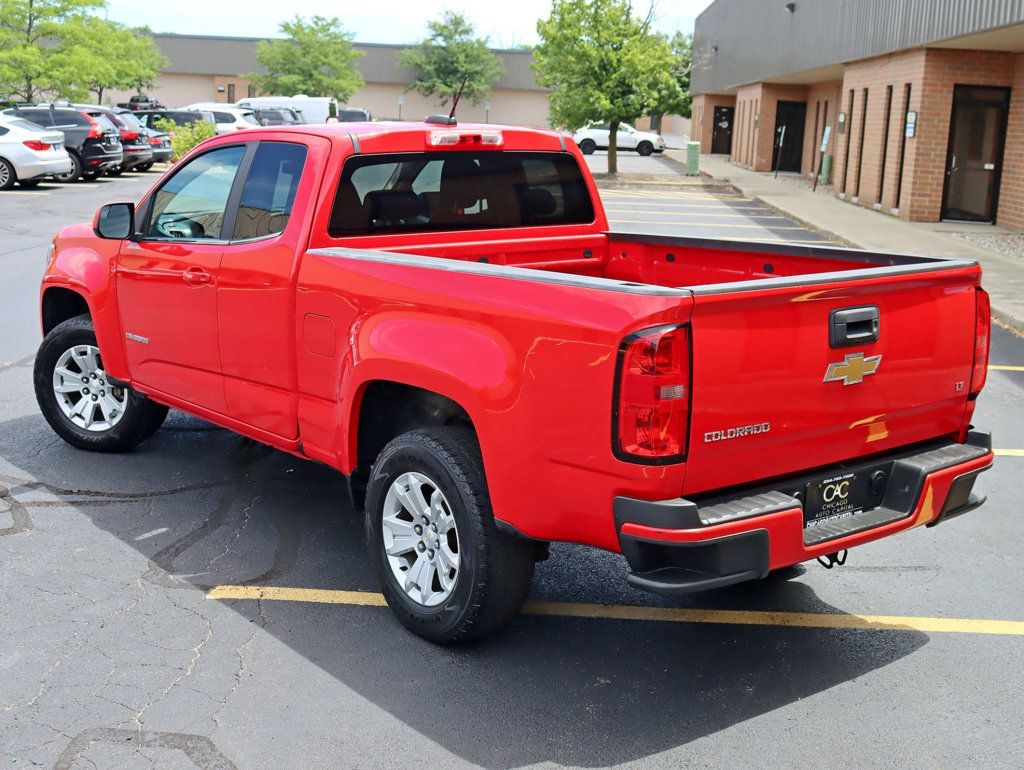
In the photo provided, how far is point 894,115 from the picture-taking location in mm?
23141

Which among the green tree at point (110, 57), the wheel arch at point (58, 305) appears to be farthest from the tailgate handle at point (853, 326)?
the green tree at point (110, 57)

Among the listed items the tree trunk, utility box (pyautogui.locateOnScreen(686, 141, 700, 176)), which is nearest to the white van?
utility box (pyautogui.locateOnScreen(686, 141, 700, 176))

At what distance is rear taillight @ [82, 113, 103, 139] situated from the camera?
27.9 m

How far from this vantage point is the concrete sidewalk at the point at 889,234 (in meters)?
13.4

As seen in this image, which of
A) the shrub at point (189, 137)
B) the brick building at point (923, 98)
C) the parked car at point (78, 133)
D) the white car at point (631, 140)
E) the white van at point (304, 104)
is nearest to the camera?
the brick building at point (923, 98)

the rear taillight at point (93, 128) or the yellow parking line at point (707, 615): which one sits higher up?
the rear taillight at point (93, 128)

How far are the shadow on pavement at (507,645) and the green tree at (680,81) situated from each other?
99.0 ft

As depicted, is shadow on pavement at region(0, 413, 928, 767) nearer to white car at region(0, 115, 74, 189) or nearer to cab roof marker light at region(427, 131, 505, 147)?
cab roof marker light at region(427, 131, 505, 147)

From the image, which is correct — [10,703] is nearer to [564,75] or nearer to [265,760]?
[265,760]

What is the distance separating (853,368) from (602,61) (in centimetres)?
3082

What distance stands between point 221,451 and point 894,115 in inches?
779

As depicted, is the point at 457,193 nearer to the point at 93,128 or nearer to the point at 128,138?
the point at 93,128

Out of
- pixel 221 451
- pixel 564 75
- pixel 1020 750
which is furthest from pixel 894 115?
pixel 1020 750

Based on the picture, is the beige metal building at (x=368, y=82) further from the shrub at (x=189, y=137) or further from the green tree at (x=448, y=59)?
the shrub at (x=189, y=137)
